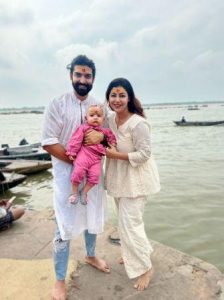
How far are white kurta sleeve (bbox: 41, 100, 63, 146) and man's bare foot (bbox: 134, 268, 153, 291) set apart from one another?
4.77 feet

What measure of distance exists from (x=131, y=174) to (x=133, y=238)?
565 millimetres

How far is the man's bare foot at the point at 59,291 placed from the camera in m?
2.68

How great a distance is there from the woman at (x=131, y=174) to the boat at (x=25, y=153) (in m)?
9.66

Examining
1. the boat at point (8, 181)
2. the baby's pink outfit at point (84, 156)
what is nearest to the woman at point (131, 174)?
the baby's pink outfit at point (84, 156)

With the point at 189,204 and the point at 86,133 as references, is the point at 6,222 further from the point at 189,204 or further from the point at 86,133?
the point at 189,204

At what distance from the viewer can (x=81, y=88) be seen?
265cm

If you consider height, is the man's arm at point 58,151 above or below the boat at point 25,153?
above

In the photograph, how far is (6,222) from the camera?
4.33m

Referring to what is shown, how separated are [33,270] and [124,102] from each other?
1887mm

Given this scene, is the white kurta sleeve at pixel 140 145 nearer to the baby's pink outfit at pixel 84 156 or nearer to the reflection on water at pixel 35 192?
the baby's pink outfit at pixel 84 156

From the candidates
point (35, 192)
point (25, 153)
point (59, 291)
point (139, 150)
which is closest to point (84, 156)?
point (139, 150)

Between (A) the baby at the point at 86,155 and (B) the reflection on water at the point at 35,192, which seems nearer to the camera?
(A) the baby at the point at 86,155

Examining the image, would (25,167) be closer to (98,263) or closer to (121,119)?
(98,263)

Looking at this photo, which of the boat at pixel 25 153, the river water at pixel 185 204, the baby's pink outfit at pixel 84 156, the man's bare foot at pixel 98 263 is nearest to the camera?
the baby's pink outfit at pixel 84 156
